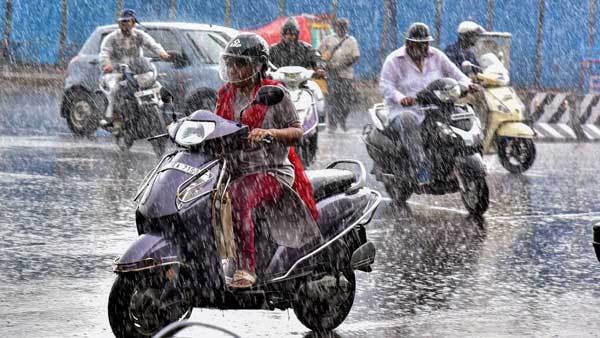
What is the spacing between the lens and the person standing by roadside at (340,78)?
2512 cm

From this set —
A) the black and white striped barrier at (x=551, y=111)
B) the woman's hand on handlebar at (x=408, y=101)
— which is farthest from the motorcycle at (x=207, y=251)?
the black and white striped barrier at (x=551, y=111)

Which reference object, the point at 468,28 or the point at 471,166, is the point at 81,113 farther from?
the point at 471,166

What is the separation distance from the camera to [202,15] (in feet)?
96.3

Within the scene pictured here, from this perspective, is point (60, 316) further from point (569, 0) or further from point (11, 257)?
point (569, 0)

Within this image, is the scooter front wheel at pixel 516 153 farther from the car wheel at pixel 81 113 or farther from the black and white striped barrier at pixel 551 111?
the black and white striped barrier at pixel 551 111

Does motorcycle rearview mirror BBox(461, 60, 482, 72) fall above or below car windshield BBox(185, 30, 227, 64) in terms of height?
above

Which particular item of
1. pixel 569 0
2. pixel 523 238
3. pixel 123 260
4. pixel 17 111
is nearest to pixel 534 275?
pixel 523 238

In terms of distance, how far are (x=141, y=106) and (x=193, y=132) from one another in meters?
11.5

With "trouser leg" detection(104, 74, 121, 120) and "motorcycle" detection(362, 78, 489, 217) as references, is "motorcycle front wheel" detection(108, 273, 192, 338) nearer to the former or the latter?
"motorcycle" detection(362, 78, 489, 217)

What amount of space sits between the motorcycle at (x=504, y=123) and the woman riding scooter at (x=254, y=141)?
10.0 metres

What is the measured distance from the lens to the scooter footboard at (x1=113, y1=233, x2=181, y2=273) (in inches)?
255

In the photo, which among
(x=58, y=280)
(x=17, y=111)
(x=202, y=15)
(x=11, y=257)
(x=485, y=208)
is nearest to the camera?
(x=58, y=280)

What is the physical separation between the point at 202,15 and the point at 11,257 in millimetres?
20220

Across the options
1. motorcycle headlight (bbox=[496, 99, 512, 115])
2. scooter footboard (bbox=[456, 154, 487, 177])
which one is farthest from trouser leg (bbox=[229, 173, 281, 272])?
motorcycle headlight (bbox=[496, 99, 512, 115])
